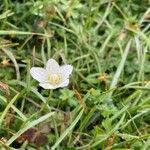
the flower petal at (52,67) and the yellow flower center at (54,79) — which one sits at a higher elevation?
the flower petal at (52,67)

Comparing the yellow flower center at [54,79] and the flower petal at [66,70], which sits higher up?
the flower petal at [66,70]

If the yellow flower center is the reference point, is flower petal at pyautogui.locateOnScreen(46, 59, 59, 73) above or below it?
above

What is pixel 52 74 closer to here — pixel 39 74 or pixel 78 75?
pixel 39 74

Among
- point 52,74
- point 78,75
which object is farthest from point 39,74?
point 78,75
